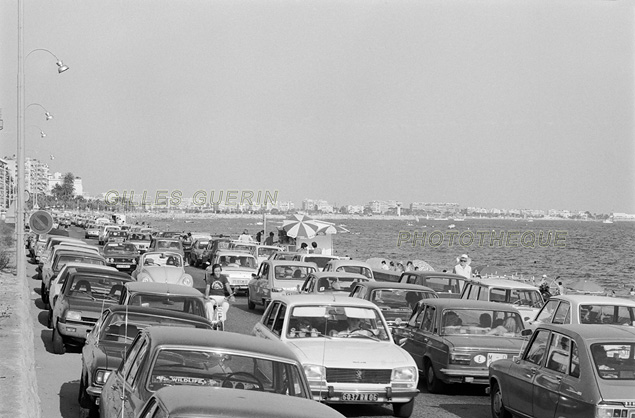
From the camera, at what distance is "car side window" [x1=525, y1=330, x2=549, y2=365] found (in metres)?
9.72

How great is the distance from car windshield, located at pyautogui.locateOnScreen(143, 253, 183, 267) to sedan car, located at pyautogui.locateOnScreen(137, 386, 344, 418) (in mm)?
24509

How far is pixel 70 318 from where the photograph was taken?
14758mm

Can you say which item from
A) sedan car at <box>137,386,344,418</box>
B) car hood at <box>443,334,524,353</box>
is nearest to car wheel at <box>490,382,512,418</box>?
car hood at <box>443,334,524,353</box>

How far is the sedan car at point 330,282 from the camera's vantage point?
20.6m

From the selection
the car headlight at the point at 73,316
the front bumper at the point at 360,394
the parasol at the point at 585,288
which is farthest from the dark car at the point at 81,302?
the parasol at the point at 585,288

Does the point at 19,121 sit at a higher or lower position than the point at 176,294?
higher

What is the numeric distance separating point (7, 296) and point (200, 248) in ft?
92.7

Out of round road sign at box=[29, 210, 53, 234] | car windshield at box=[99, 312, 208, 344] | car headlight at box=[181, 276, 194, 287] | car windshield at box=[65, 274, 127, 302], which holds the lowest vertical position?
car headlight at box=[181, 276, 194, 287]

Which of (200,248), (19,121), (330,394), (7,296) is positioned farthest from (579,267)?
(330,394)

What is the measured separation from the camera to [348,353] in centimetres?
1102

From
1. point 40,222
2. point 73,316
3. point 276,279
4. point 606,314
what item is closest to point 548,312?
point 606,314

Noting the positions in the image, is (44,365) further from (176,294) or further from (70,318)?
(176,294)

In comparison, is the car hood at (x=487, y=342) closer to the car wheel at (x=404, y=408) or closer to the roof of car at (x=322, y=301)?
the roof of car at (x=322, y=301)

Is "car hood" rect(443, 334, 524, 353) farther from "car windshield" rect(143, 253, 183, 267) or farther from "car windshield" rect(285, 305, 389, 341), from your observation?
"car windshield" rect(143, 253, 183, 267)
